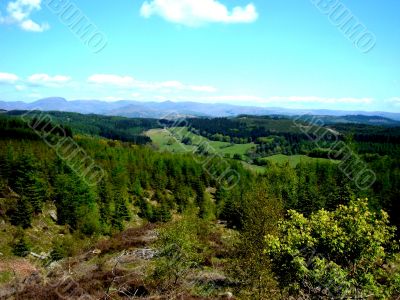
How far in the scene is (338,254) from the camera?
57.7 feet

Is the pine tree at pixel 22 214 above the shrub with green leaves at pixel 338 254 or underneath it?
underneath

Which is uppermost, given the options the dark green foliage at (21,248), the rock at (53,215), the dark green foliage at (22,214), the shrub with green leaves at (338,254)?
the shrub with green leaves at (338,254)

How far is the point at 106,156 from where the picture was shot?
110 m

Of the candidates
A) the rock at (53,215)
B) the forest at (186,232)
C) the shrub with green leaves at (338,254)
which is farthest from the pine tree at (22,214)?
the shrub with green leaves at (338,254)

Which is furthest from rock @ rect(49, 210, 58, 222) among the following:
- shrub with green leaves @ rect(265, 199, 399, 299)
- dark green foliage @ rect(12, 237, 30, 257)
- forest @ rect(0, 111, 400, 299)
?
shrub with green leaves @ rect(265, 199, 399, 299)

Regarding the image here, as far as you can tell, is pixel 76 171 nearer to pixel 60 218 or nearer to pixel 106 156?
pixel 60 218

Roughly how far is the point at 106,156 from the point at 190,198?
30806 millimetres

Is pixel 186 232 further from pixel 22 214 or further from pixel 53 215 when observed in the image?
pixel 53 215

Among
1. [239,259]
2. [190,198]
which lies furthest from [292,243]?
[190,198]

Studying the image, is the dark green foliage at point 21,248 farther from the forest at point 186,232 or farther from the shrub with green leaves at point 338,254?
the shrub with green leaves at point 338,254

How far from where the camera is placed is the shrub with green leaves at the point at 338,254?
54.9 ft

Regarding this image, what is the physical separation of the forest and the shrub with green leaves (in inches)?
2.5

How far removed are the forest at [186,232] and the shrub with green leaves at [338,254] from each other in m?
0.06

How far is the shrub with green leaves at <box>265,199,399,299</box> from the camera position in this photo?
54.9 feet
